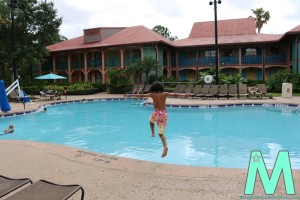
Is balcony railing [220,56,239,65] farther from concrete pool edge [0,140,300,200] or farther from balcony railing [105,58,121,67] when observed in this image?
concrete pool edge [0,140,300,200]

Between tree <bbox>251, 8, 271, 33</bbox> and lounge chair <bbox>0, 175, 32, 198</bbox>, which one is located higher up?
tree <bbox>251, 8, 271, 33</bbox>

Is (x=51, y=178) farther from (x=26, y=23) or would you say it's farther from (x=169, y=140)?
(x=26, y=23)

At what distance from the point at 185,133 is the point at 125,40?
19.7 metres

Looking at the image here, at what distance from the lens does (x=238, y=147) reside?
8.11m

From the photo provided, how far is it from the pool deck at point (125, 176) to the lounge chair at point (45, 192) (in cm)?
92

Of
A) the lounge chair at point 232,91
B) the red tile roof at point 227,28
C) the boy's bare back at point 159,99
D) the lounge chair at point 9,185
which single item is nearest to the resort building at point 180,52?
the red tile roof at point 227,28

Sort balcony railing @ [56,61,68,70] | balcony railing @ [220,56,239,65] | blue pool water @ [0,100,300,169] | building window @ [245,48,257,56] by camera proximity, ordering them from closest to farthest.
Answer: blue pool water @ [0,100,300,169] → balcony railing @ [220,56,239,65] → building window @ [245,48,257,56] → balcony railing @ [56,61,68,70]

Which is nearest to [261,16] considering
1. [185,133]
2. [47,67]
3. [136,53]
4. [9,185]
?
[136,53]

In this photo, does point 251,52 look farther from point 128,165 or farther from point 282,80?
point 128,165

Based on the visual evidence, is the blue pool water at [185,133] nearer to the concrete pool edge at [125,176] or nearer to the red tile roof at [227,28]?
the concrete pool edge at [125,176]

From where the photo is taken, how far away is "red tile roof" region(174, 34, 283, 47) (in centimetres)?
2650

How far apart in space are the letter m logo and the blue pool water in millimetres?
2933

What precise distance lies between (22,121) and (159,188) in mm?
10884

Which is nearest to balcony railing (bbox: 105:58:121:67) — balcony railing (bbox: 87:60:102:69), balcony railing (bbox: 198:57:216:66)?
balcony railing (bbox: 87:60:102:69)
